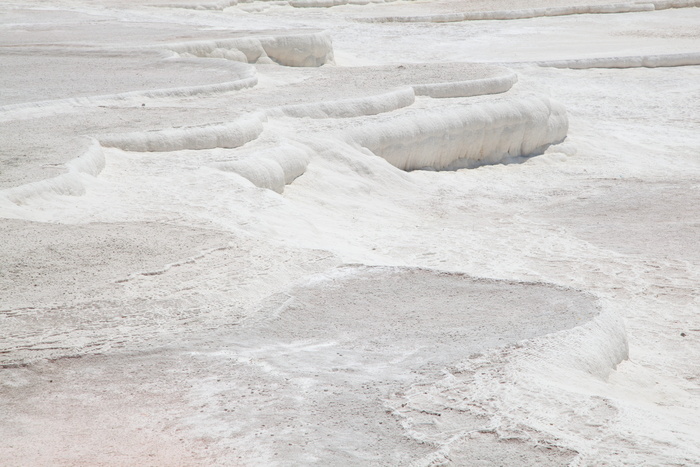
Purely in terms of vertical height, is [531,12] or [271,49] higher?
[271,49]

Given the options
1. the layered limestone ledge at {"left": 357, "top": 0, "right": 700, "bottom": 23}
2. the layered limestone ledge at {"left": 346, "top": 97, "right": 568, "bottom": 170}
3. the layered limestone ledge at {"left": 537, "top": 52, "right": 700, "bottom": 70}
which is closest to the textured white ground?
the layered limestone ledge at {"left": 346, "top": 97, "right": 568, "bottom": 170}

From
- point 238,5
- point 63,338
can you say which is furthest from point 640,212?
point 238,5

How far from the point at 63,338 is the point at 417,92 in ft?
22.7

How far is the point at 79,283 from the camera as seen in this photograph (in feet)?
13.8

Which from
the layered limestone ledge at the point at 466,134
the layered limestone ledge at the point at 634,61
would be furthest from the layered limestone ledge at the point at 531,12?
the layered limestone ledge at the point at 466,134

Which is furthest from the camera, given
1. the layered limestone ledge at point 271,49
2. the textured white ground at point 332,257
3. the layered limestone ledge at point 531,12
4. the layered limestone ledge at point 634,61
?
the layered limestone ledge at point 531,12

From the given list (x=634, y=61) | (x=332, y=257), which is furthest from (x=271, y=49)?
(x=332, y=257)

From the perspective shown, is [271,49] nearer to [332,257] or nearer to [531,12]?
[332,257]

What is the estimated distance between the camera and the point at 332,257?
512cm

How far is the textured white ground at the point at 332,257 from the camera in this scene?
3.13 m

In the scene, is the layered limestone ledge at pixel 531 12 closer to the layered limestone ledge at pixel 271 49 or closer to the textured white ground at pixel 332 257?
the textured white ground at pixel 332 257

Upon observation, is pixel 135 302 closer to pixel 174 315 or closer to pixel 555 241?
pixel 174 315

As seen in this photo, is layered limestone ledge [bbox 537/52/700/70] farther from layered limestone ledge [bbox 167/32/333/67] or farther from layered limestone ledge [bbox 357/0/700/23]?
layered limestone ledge [bbox 357/0/700/23]

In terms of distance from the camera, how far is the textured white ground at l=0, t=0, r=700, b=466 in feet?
10.3
